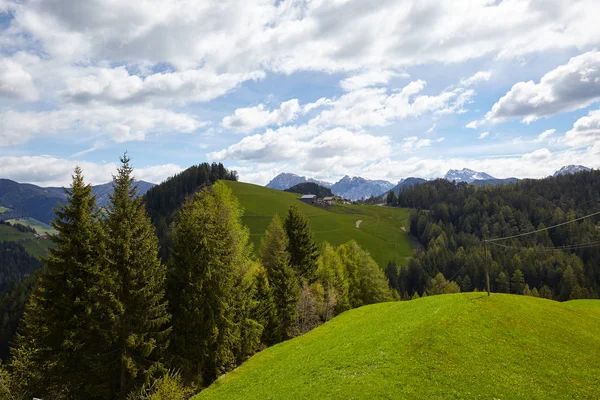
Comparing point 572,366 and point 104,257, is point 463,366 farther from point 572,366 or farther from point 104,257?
point 104,257

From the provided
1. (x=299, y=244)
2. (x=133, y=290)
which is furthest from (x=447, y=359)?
(x=299, y=244)

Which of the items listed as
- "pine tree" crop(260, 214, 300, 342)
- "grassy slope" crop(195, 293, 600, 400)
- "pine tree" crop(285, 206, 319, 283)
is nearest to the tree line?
"grassy slope" crop(195, 293, 600, 400)

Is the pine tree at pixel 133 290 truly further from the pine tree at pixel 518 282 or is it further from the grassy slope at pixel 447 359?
the pine tree at pixel 518 282

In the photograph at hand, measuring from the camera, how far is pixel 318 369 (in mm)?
27719

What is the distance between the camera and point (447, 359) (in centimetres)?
2488

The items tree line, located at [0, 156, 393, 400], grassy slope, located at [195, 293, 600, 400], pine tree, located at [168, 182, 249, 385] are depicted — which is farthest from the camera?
pine tree, located at [168, 182, 249, 385]

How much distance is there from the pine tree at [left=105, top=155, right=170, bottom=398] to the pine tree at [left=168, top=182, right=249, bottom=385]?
7.94ft

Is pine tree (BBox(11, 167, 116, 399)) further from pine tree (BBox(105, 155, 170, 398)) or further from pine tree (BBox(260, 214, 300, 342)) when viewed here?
pine tree (BBox(260, 214, 300, 342))

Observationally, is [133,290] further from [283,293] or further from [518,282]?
[518,282]

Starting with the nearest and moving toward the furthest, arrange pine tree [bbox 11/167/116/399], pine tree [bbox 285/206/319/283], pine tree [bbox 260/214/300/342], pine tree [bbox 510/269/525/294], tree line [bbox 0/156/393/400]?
1. pine tree [bbox 11/167/116/399]
2. tree line [bbox 0/156/393/400]
3. pine tree [bbox 260/214/300/342]
4. pine tree [bbox 285/206/319/283]
5. pine tree [bbox 510/269/525/294]

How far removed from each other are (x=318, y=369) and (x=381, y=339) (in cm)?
655

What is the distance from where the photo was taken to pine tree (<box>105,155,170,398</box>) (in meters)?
27.0

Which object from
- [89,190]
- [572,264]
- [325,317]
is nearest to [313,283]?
[325,317]

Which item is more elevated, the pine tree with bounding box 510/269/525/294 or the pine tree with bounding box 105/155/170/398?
the pine tree with bounding box 105/155/170/398
